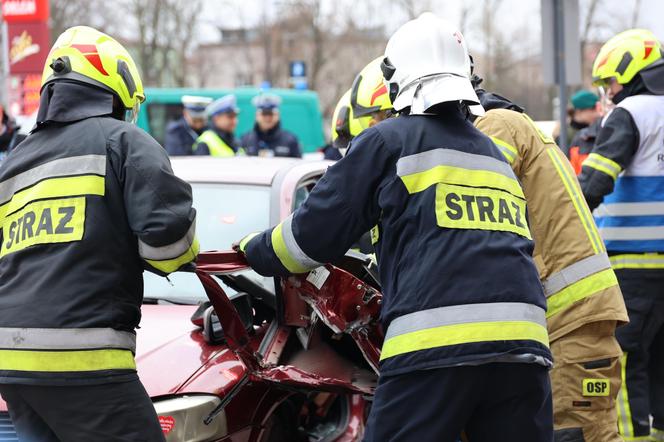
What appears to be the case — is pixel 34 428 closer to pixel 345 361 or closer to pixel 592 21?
pixel 345 361

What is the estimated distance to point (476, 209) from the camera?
3.05 meters

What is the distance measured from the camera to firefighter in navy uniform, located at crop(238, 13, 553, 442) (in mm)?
2965

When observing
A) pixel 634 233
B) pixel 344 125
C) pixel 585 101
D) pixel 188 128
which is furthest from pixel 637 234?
pixel 188 128

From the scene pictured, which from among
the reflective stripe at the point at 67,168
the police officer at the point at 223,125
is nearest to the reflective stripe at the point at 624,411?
the reflective stripe at the point at 67,168

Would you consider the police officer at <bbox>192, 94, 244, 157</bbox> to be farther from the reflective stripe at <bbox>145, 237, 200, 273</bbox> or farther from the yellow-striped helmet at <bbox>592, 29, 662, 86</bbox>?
the reflective stripe at <bbox>145, 237, 200, 273</bbox>

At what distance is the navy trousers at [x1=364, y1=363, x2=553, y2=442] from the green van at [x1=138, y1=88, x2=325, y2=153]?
56.9 feet

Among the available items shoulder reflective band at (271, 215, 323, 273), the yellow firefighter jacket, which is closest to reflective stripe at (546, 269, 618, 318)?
the yellow firefighter jacket

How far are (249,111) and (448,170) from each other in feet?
58.4

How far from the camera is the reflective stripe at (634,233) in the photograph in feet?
17.3

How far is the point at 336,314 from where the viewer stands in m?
3.60

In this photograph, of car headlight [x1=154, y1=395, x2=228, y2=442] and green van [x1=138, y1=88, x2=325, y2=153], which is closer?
car headlight [x1=154, y1=395, x2=228, y2=442]

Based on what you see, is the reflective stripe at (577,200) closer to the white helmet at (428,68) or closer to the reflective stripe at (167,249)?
the white helmet at (428,68)

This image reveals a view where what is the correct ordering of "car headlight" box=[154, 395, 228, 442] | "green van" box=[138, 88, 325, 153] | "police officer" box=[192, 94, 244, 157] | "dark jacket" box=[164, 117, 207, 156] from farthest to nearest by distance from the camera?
"green van" box=[138, 88, 325, 153] → "dark jacket" box=[164, 117, 207, 156] → "police officer" box=[192, 94, 244, 157] → "car headlight" box=[154, 395, 228, 442]

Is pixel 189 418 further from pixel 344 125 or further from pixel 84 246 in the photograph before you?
pixel 344 125
